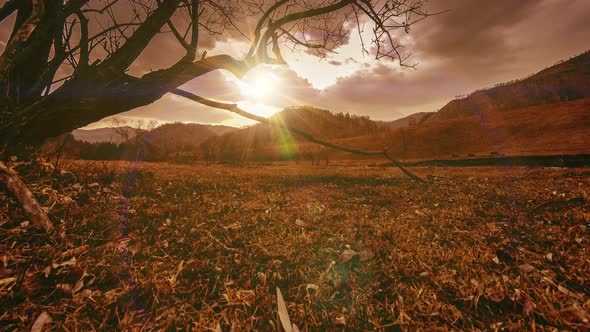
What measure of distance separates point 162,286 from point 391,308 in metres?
1.49

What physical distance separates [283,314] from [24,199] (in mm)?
2228

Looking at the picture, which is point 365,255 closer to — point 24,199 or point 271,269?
point 271,269

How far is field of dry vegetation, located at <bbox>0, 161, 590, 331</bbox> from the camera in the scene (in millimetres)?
1384

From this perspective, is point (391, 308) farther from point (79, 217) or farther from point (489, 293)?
point (79, 217)

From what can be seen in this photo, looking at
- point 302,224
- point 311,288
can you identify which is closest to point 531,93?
point 302,224

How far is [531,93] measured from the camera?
82000mm

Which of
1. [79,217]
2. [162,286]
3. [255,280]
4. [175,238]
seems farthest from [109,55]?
[255,280]

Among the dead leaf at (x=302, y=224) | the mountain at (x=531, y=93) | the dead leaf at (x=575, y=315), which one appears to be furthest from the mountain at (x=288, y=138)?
the dead leaf at (x=575, y=315)

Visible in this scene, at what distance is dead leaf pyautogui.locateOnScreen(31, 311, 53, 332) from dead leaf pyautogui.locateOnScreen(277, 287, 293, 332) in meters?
1.21

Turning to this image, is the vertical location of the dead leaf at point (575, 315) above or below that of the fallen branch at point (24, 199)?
below

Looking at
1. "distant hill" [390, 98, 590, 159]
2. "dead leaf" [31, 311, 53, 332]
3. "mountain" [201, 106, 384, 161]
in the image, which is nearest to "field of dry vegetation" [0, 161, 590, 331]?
"dead leaf" [31, 311, 53, 332]

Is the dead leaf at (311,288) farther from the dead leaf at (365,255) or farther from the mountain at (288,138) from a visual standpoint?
the mountain at (288,138)

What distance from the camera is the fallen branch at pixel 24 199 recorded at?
1851mm

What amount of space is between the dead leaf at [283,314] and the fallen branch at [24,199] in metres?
1.93
